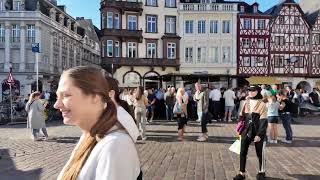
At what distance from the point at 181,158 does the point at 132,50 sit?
39070 mm

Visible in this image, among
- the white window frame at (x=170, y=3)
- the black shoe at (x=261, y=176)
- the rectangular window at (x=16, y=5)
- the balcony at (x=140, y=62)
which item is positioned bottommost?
the black shoe at (x=261, y=176)

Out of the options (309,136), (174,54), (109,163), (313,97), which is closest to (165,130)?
(309,136)

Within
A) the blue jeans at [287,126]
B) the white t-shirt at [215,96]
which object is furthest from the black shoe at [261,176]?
the white t-shirt at [215,96]

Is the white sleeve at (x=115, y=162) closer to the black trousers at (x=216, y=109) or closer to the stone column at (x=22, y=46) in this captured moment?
the black trousers at (x=216, y=109)

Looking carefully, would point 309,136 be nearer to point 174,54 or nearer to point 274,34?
point 174,54

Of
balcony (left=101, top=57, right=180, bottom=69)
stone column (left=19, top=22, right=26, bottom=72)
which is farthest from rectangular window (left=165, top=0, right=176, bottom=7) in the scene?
stone column (left=19, top=22, right=26, bottom=72)

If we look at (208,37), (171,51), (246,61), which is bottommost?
(246,61)

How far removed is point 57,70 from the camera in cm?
6172

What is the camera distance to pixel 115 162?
2.03 metres

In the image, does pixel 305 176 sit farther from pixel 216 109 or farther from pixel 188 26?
pixel 188 26

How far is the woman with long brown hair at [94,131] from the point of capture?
204 centimetres

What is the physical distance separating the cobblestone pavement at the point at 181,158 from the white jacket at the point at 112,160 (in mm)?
6501

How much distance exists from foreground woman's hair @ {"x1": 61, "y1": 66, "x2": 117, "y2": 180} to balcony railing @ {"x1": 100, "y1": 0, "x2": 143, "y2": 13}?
46.5 meters

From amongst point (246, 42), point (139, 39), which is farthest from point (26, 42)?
point (246, 42)
